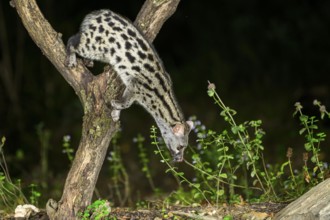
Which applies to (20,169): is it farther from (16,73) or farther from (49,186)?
(16,73)

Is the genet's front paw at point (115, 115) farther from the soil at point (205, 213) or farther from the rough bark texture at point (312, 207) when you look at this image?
the rough bark texture at point (312, 207)

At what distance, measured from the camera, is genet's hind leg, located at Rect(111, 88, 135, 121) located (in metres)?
5.29

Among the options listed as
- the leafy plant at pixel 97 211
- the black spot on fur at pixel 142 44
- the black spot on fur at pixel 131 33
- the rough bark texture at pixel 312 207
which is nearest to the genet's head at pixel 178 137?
the black spot on fur at pixel 142 44

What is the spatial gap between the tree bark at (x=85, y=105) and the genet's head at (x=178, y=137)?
86 centimetres

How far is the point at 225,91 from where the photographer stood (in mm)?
11727

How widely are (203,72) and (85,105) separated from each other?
23.0 feet

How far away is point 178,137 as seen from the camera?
21.0ft

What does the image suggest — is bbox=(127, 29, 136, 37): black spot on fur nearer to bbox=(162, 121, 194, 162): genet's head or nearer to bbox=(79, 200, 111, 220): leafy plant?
bbox=(162, 121, 194, 162): genet's head

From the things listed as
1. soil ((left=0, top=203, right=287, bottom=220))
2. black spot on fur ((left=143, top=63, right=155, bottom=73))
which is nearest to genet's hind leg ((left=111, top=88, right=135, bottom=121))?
black spot on fur ((left=143, top=63, right=155, bottom=73))

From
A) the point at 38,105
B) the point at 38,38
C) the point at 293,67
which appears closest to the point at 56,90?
the point at 38,105

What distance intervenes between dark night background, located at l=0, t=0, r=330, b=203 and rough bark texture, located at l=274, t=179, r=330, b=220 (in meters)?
4.66

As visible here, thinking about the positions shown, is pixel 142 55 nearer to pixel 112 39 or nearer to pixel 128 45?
pixel 128 45

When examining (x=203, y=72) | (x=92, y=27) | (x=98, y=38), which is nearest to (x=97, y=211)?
(x=98, y=38)

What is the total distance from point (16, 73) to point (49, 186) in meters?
2.95
